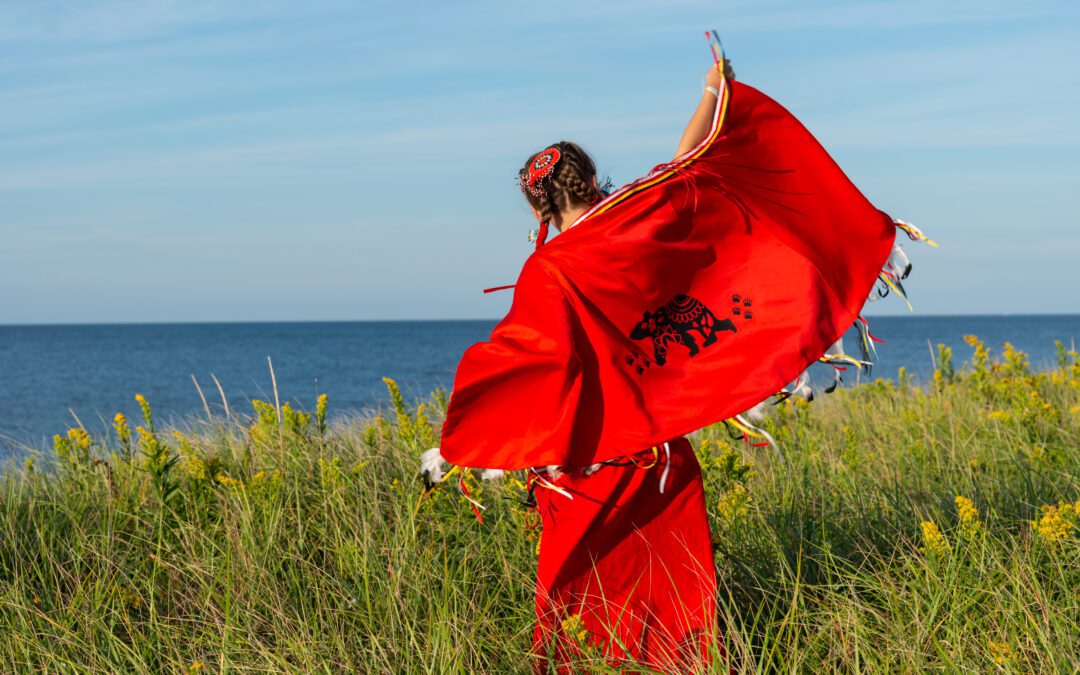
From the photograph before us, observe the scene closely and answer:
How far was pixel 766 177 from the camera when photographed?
3.02 metres

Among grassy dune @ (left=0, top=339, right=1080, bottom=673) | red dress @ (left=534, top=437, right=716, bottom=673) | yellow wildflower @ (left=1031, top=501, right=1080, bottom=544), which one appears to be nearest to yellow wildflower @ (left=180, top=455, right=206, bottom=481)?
grassy dune @ (left=0, top=339, right=1080, bottom=673)

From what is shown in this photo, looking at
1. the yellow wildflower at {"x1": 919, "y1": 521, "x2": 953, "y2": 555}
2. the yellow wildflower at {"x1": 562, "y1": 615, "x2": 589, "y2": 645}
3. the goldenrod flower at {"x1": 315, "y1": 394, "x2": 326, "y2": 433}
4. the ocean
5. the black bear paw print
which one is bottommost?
the ocean

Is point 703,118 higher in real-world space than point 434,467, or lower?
higher

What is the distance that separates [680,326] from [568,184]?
21.6 inches

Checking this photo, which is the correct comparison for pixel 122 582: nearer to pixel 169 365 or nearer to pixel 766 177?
pixel 766 177

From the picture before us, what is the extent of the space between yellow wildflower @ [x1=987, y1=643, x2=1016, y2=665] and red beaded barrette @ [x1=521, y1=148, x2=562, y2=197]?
1.81m

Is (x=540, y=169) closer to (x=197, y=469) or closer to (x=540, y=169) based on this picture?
(x=540, y=169)

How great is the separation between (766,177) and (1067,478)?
7.65 ft

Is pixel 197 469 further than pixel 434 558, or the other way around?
pixel 197 469

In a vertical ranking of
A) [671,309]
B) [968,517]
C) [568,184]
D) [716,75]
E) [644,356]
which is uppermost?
[716,75]

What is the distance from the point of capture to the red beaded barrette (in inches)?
115

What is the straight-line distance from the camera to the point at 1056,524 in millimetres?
3188

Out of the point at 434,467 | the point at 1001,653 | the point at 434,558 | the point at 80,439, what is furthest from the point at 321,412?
the point at 1001,653

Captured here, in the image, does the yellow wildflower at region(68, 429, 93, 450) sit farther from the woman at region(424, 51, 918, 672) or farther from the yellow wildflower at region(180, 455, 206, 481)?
the woman at region(424, 51, 918, 672)
